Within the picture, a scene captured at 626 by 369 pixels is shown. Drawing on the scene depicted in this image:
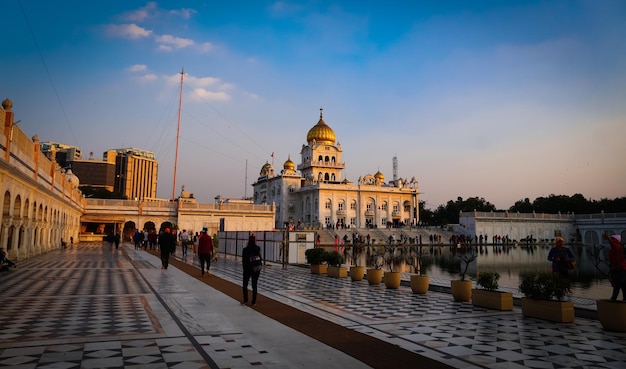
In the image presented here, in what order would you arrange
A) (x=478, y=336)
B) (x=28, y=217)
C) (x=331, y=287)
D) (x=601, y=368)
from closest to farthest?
1. (x=601, y=368)
2. (x=478, y=336)
3. (x=331, y=287)
4. (x=28, y=217)

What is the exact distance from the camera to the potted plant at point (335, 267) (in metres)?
16.7

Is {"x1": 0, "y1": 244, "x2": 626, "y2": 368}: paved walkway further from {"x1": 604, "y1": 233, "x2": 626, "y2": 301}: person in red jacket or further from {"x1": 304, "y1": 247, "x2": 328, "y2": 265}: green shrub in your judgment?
{"x1": 304, "y1": 247, "x2": 328, "y2": 265}: green shrub

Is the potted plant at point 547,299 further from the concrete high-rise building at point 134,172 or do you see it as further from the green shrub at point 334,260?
the concrete high-rise building at point 134,172

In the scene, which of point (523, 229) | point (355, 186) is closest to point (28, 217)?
point (355, 186)

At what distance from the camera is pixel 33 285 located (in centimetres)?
1259

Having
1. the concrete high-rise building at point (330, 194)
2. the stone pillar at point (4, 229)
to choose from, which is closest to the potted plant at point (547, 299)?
the stone pillar at point (4, 229)

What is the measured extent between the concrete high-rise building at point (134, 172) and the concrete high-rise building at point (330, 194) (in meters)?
62.4

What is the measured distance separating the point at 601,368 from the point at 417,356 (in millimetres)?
2310

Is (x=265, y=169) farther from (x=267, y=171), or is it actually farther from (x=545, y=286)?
(x=545, y=286)

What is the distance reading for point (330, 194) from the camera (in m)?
73.8

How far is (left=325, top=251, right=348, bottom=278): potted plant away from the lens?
16.7m

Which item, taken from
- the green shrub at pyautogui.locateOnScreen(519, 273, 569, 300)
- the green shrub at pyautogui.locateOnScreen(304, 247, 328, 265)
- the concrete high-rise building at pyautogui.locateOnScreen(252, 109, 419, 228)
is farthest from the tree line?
the green shrub at pyautogui.locateOnScreen(519, 273, 569, 300)

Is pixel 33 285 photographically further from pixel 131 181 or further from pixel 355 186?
pixel 131 181

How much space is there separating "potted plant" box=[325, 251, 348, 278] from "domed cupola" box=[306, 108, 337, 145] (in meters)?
63.0
